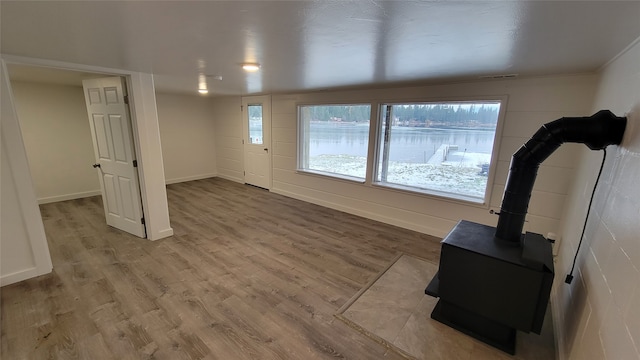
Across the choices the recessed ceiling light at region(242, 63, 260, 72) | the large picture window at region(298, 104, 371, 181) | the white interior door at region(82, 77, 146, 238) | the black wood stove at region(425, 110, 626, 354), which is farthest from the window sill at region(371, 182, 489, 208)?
the white interior door at region(82, 77, 146, 238)

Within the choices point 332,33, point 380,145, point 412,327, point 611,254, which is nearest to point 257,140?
point 380,145

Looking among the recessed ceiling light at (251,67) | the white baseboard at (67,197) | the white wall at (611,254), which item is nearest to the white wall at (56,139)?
the white baseboard at (67,197)

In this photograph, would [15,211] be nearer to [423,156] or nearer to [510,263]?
[510,263]

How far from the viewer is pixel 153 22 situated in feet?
4.62

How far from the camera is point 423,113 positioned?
12.2ft

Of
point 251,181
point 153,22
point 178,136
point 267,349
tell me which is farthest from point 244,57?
point 178,136

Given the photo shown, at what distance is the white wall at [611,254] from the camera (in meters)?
1.05

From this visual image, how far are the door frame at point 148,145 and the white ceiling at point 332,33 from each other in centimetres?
46

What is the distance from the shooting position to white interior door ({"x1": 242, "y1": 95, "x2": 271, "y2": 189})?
18.5 ft

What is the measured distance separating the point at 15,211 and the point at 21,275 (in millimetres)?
650

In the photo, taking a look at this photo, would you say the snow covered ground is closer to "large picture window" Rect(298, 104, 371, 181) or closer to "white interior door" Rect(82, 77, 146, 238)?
"large picture window" Rect(298, 104, 371, 181)

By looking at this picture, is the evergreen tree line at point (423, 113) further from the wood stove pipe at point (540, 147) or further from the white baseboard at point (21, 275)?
the white baseboard at point (21, 275)

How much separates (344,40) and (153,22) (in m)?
1.09

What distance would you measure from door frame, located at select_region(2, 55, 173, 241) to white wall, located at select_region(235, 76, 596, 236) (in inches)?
97.0
